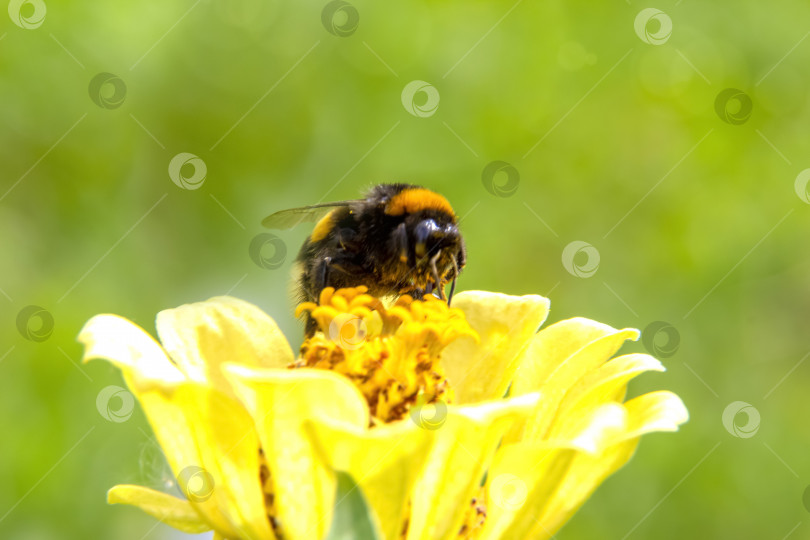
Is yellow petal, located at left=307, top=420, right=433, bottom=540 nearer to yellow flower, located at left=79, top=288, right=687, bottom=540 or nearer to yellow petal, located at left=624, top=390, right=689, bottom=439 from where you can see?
yellow flower, located at left=79, top=288, right=687, bottom=540

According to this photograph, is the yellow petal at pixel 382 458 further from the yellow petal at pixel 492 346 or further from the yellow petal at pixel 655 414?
the yellow petal at pixel 492 346

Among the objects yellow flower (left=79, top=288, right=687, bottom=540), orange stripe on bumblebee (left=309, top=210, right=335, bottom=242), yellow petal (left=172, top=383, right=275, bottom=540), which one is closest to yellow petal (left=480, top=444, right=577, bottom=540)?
yellow flower (left=79, top=288, right=687, bottom=540)

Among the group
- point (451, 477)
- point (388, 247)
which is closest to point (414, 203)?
point (388, 247)

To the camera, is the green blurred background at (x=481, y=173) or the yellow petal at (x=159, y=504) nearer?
the yellow petal at (x=159, y=504)

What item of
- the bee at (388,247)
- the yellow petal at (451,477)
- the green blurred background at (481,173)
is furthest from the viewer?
the green blurred background at (481,173)

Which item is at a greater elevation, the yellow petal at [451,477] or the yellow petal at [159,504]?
the yellow petal at [451,477]

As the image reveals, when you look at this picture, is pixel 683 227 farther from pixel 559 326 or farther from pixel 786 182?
pixel 559 326

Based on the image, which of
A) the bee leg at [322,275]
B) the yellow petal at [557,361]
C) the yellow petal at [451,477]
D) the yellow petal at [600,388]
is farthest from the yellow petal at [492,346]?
the yellow petal at [451,477]
